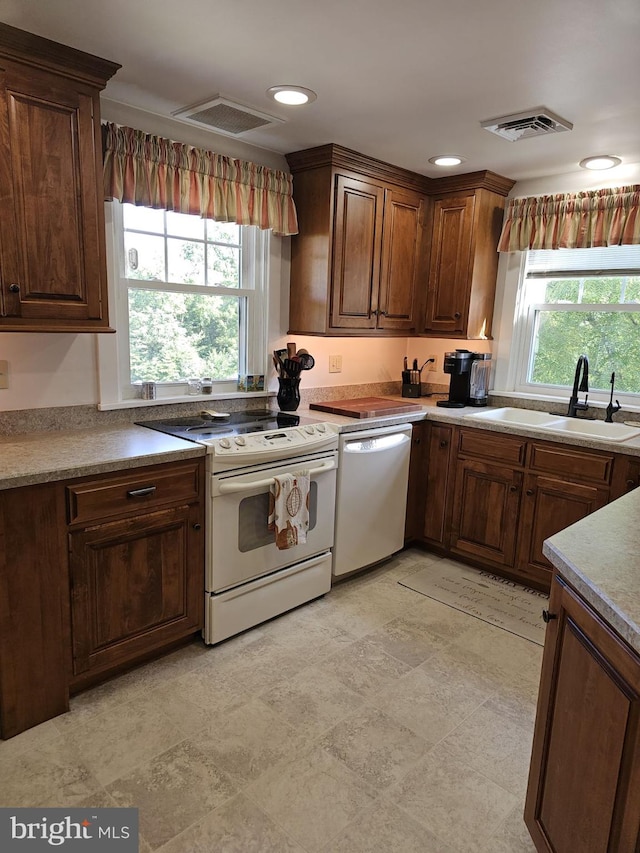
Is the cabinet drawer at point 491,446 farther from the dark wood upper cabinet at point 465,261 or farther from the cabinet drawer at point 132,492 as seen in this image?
the cabinet drawer at point 132,492

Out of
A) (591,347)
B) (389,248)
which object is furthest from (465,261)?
(591,347)

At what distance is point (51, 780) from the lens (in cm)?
180

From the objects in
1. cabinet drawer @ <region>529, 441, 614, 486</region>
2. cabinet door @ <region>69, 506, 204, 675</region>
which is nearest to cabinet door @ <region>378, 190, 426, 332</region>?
cabinet drawer @ <region>529, 441, 614, 486</region>

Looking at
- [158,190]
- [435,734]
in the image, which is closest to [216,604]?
[435,734]

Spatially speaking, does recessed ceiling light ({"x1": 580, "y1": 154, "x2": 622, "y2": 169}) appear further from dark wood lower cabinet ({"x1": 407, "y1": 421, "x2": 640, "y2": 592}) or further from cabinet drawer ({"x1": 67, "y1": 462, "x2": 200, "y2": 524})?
cabinet drawer ({"x1": 67, "y1": 462, "x2": 200, "y2": 524})

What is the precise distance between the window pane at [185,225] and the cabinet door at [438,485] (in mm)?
1785

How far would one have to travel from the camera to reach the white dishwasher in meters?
3.07

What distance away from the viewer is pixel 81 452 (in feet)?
7.06

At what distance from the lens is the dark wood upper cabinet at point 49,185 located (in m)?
1.99

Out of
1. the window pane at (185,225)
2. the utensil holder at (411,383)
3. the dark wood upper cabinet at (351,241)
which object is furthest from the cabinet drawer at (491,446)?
the window pane at (185,225)

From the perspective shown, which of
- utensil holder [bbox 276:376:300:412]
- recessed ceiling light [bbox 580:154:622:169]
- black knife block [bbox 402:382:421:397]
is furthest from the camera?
black knife block [bbox 402:382:421:397]

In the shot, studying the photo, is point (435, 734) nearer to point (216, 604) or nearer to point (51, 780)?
point (216, 604)

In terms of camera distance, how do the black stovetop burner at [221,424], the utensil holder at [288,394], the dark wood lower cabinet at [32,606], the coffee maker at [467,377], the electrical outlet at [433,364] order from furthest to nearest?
the electrical outlet at [433,364], the coffee maker at [467,377], the utensil holder at [288,394], the black stovetop burner at [221,424], the dark wood lower cabinet at [32,606]

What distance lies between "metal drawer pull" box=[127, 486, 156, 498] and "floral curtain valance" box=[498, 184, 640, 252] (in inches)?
106
